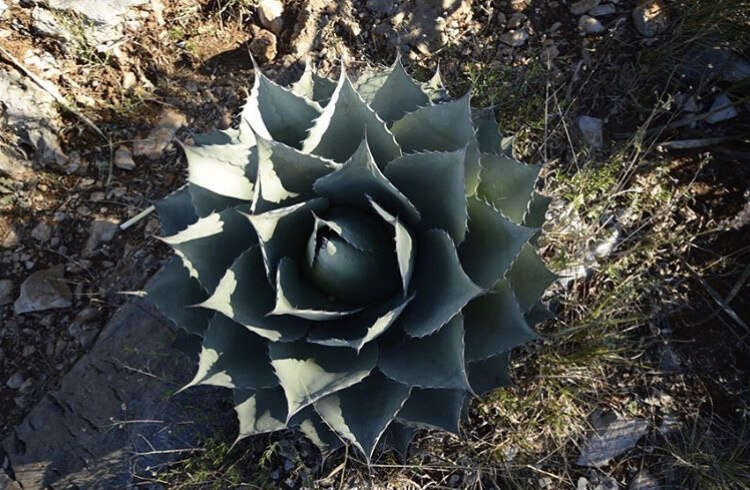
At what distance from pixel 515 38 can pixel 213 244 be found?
5.78 feet

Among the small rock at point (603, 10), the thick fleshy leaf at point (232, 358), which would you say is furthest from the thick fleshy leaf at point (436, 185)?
the small rock at point (603, 10)

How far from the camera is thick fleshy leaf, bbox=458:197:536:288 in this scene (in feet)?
4.64

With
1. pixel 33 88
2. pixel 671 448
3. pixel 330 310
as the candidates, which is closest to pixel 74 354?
pixel 33 88

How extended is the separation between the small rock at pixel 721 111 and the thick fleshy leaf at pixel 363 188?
1582 millimetres

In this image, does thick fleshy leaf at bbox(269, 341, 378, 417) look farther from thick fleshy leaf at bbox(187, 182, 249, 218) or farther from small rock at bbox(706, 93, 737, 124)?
small rock at bbox(706, 93, 737, 124)

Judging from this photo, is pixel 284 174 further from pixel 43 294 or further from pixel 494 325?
pixel 43 294

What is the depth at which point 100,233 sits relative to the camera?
263 centimetres

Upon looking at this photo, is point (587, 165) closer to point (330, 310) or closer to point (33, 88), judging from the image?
point (330, 310)

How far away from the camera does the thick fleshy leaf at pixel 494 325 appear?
57.3 inches

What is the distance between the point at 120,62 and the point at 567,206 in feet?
6.82

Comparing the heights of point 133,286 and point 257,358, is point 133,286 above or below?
below

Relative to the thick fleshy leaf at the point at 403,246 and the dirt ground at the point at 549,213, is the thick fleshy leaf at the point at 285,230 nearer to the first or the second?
the thick fleshy leaf at the point at 403,246

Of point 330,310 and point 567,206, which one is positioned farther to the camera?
point 567,206

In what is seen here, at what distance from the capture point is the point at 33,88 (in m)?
2.70
